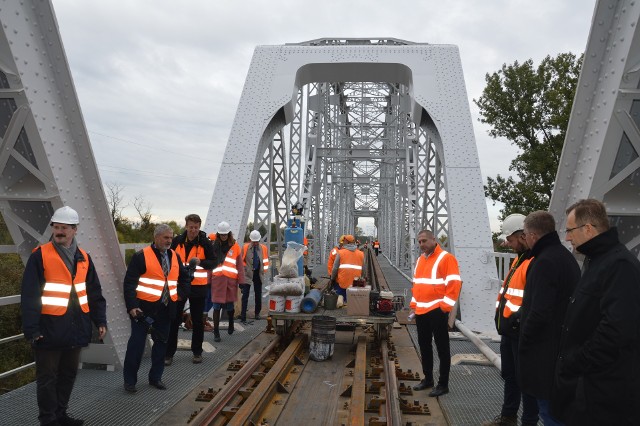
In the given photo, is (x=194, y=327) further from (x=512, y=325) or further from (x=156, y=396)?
(x=512, y=325)

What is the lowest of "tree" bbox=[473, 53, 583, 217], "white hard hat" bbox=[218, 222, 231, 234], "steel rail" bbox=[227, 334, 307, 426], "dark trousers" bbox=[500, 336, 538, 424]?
"steel rail" bbox=[227, 334, 307, 426]

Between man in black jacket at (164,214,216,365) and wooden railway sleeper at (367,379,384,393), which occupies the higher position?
man in black jacket at (164,214,216,365)

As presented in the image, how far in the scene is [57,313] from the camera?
380cm

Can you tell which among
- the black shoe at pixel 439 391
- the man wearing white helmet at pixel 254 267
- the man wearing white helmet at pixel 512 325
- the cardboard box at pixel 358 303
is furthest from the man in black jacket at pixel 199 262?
the man wearing white helmet at pixel 512 325

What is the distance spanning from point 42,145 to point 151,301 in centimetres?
186

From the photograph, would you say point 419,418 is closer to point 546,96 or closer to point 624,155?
point 624,155

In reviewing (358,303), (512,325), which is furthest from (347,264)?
(512,325)

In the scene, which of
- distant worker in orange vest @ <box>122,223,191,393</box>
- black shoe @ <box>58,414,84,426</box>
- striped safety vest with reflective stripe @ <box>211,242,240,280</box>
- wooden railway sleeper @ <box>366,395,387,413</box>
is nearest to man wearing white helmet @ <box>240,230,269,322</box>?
striped safety vest with reflective stripe @ <box>211,242,240,280</box>

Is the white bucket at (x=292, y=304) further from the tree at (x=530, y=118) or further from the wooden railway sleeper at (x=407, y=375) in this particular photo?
the tree at (x=530, y=118)

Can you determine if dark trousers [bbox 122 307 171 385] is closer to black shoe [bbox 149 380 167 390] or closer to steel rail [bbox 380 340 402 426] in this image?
black shoe [bbox 149 380 167 390]

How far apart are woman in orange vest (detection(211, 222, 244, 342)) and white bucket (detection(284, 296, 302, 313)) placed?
1016mm

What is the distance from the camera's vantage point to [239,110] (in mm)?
10227

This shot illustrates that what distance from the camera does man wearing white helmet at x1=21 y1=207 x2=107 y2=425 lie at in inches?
147

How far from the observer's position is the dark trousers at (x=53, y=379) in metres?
3.75
